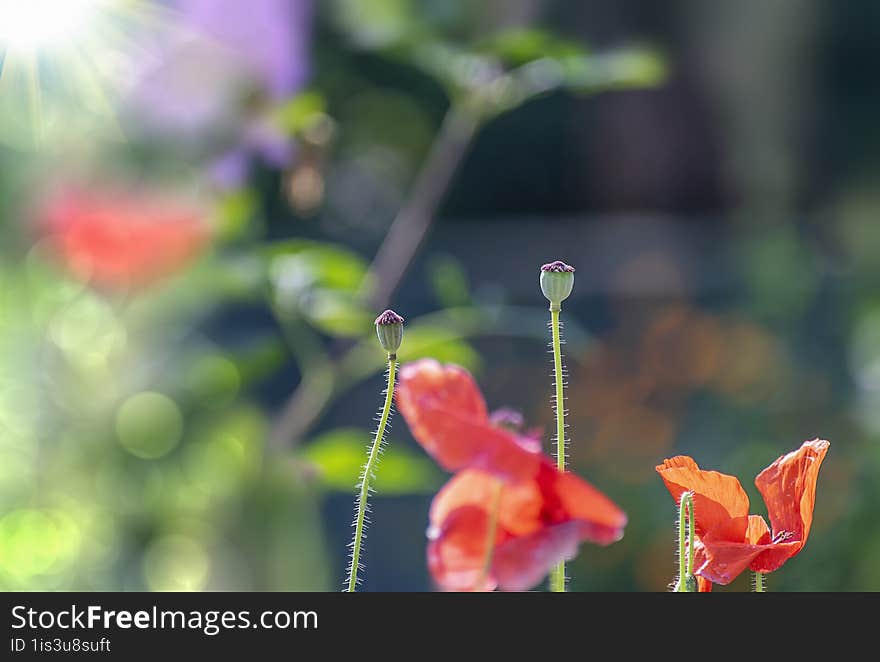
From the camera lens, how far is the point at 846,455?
1352 millimetres

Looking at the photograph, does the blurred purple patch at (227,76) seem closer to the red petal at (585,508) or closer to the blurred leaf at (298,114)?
the blurred leaf at (298,114)

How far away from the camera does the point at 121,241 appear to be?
0.73m

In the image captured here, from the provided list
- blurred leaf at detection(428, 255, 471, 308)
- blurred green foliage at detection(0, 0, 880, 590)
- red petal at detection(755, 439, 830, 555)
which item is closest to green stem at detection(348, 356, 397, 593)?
red petal at detection(755, 439, 830, 555)

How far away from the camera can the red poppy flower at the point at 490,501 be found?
9.4 inches

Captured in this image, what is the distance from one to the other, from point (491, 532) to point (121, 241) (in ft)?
1.78

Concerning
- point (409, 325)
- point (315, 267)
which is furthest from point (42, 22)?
point (409, 325)

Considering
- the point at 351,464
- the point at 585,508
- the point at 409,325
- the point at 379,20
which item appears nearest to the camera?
the point at 585,508

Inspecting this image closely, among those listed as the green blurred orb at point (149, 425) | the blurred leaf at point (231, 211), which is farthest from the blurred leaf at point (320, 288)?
the green blurred orb at point (149, 425)

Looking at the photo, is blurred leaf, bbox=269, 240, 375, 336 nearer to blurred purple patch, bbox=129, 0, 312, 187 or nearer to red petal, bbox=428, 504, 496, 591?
blurred purple patch, bbox=129, 0, 312, 187

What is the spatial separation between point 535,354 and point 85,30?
3.68 feet

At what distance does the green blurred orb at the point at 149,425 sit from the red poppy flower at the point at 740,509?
57 cm

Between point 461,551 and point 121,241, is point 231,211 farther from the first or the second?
point 461,551
